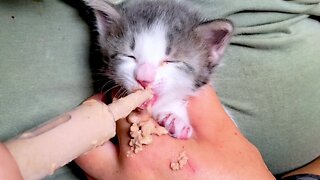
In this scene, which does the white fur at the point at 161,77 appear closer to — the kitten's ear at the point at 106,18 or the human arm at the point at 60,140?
the kitten's ear at the point at 106,18

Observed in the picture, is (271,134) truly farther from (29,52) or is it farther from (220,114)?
(29,52)

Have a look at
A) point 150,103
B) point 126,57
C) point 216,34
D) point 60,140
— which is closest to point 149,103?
point 150,103

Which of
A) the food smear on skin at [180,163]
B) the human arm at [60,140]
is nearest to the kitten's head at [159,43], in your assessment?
the food smear on skin at [180,163]

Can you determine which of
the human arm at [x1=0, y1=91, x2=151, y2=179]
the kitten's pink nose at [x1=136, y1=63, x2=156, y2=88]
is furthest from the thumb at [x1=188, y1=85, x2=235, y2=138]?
the human arm at [x1=0, y1=91, x2=151, y2=179]

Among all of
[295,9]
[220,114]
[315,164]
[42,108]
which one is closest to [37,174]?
[42,108]

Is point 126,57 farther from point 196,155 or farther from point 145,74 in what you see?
point 196,155

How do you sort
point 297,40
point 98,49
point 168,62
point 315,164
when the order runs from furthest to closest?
Answer: point 315,164
point 297,40
point 98,49
point 168,62
